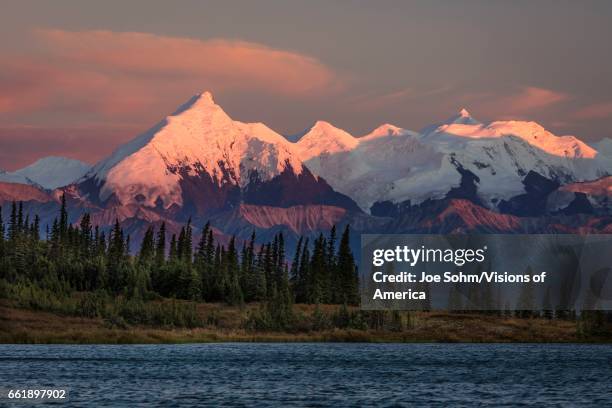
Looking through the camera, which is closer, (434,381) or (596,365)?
(434,381)

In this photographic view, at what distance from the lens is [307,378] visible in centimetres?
13512

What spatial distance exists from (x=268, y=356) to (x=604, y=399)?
265 feet

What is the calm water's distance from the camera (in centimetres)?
10812

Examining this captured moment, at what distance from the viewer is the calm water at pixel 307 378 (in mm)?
108125

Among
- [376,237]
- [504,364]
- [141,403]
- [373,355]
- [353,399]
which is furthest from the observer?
[373,355]

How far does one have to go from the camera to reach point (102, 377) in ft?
429

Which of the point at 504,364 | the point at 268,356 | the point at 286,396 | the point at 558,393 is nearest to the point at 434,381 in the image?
the point at 558,393

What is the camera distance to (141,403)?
334 ft

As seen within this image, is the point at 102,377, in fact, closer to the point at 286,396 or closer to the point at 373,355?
the point at 286,396

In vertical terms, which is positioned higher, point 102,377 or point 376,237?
point 376,237

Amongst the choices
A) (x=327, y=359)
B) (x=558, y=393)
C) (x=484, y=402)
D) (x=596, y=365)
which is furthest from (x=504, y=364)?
(x=484, y=402)

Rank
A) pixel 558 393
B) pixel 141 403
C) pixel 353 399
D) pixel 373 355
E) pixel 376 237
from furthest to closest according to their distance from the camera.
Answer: pixel 373 355
pixel 376 237
pixel 558 393
pixel 353 399
pixel 141 403

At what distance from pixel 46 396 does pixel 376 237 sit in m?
82.1

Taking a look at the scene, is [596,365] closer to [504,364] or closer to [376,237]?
[504,364]
